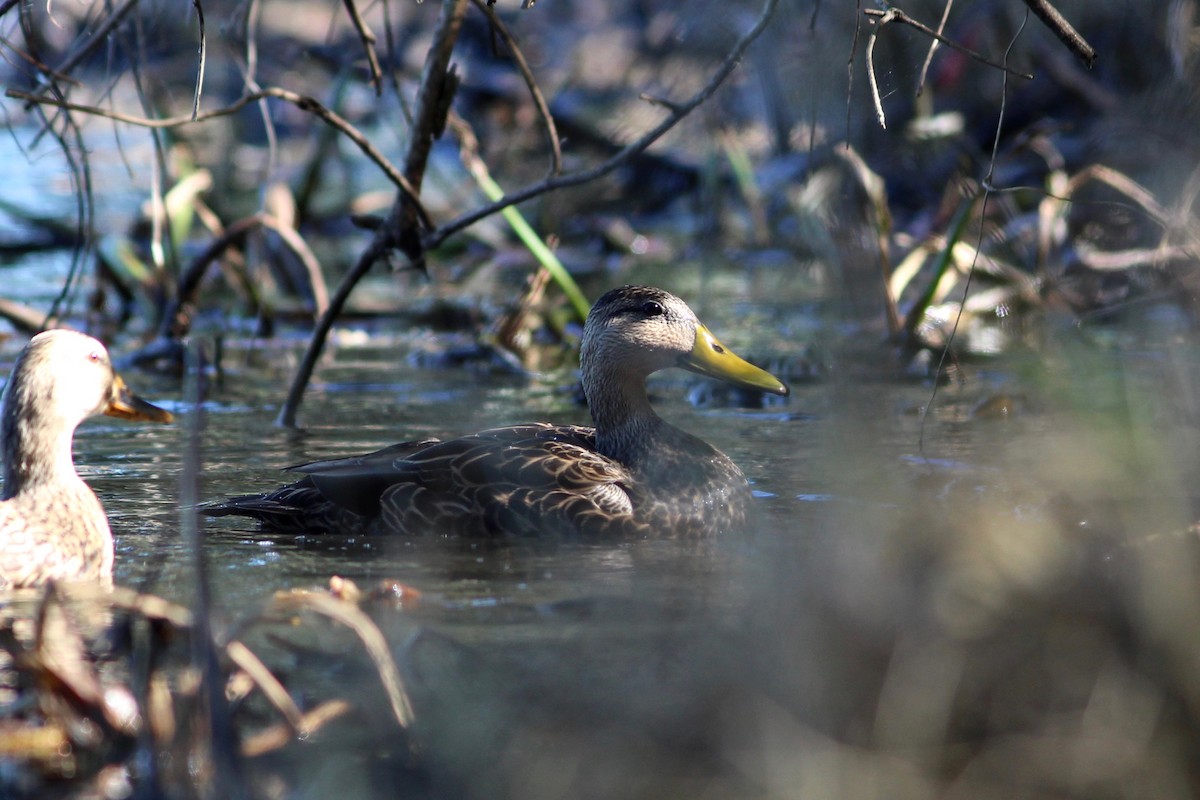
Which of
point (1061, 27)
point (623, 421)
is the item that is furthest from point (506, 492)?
point (1061, 27)

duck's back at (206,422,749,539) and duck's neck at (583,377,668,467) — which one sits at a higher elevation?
duck's neck at (583,377,668,467)

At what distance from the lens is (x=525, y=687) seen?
351cm

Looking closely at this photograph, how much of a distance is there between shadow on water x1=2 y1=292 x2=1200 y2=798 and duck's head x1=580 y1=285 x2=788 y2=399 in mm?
842

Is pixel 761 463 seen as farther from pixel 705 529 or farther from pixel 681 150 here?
pixel 681 150

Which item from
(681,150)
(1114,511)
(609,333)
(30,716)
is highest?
(681,150)

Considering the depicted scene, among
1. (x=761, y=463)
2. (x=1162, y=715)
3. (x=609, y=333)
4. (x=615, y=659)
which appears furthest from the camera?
(x=761, y=463)

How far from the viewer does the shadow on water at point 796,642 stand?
296 cm

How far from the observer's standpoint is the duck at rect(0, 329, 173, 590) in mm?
4668

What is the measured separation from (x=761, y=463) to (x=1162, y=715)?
3644 millimetres

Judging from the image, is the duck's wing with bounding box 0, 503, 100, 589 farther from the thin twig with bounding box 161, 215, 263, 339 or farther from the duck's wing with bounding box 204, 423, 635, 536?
the thin twig with bounding box 161, 215, 263, 339

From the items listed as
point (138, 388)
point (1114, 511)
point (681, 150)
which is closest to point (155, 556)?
point (1114, 511)

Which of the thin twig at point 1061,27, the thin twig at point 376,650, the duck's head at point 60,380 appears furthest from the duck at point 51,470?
the thin twig at point 1061,27

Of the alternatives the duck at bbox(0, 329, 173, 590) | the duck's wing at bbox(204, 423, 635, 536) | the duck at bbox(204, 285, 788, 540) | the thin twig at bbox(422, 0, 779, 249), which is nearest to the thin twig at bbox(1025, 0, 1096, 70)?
the thin twig at bbox(422, 0, 779, 249)

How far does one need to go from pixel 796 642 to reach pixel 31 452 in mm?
2904
